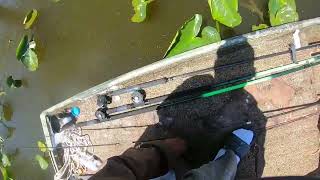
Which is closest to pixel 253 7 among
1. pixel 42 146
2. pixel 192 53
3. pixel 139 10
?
pixel 192 53

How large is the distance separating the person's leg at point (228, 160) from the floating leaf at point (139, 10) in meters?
1.19

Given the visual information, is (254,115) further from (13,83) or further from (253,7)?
(13,83)

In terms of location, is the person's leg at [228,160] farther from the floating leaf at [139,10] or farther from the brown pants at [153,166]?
the floating leaf at [139,10]

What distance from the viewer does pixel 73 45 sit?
3791mm

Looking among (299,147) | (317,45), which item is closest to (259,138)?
(299,147)

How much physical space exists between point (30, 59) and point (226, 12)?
1667 mm

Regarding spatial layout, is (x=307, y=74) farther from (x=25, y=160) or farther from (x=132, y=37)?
(x=25, y=160)

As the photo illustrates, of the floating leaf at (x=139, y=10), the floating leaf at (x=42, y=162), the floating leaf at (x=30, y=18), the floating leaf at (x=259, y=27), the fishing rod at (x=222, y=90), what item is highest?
the floating leaf at (x=30, y=18)

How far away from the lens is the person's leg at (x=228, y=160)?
7.66 feet

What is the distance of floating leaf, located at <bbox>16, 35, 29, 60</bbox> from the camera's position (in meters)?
3.60

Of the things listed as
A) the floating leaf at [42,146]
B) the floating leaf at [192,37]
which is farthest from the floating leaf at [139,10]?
the floating leaf at [42,146]

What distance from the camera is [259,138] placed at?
2898 mm

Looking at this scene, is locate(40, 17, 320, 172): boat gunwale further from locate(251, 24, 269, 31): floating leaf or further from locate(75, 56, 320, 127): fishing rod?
locate(251, 24, 269, 31): floating leaf

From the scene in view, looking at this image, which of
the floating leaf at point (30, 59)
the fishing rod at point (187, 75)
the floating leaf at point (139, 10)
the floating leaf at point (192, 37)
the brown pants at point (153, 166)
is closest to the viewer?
the brown pants at point (153, 166)
